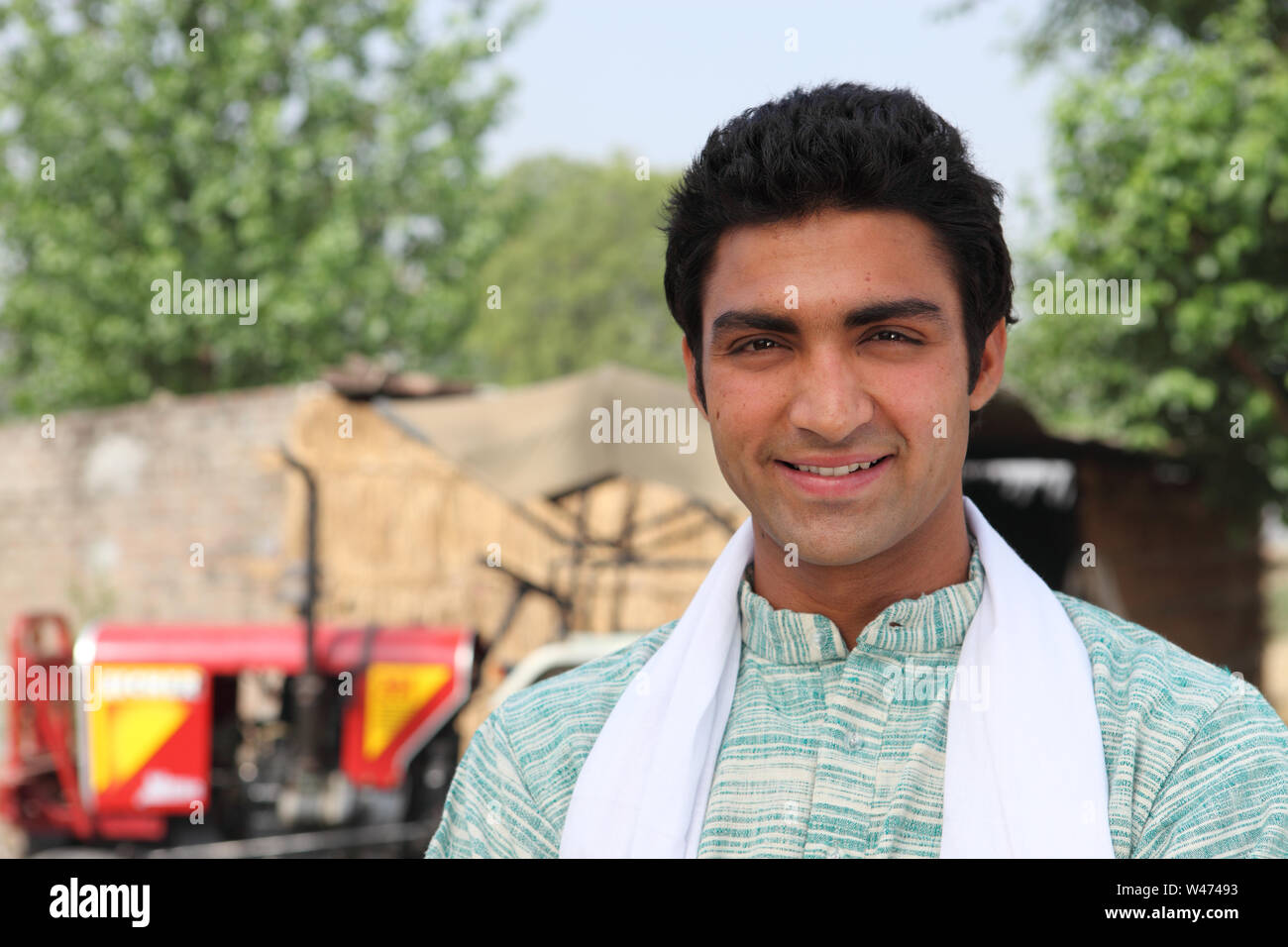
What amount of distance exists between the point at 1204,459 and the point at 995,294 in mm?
7335

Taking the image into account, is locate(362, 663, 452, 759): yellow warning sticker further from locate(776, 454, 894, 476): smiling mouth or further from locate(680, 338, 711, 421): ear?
locate(776, 454, 894, 476): smiling mouth

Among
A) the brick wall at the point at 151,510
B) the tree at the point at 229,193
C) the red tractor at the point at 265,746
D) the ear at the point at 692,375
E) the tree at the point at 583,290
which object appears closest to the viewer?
the ear at the point at 692,375

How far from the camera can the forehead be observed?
144cm

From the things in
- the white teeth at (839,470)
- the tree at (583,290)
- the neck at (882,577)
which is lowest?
the neck at (882,577)

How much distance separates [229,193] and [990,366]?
464 inches

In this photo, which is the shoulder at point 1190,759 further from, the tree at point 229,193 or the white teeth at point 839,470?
the tree at point 229,193

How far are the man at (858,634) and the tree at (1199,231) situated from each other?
16.0 ft

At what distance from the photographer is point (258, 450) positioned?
9789mm

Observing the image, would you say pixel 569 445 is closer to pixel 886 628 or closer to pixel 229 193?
pixel 886 628

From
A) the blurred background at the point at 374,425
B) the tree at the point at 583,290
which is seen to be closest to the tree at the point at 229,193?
the blurred background at the point at 374,425

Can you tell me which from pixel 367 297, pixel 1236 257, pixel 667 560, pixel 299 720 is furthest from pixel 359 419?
pixel 1236 257

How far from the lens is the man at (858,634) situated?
1363mm

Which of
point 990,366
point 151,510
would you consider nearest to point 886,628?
point 990,366

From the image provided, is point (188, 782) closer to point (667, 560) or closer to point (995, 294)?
point (667, 560)
